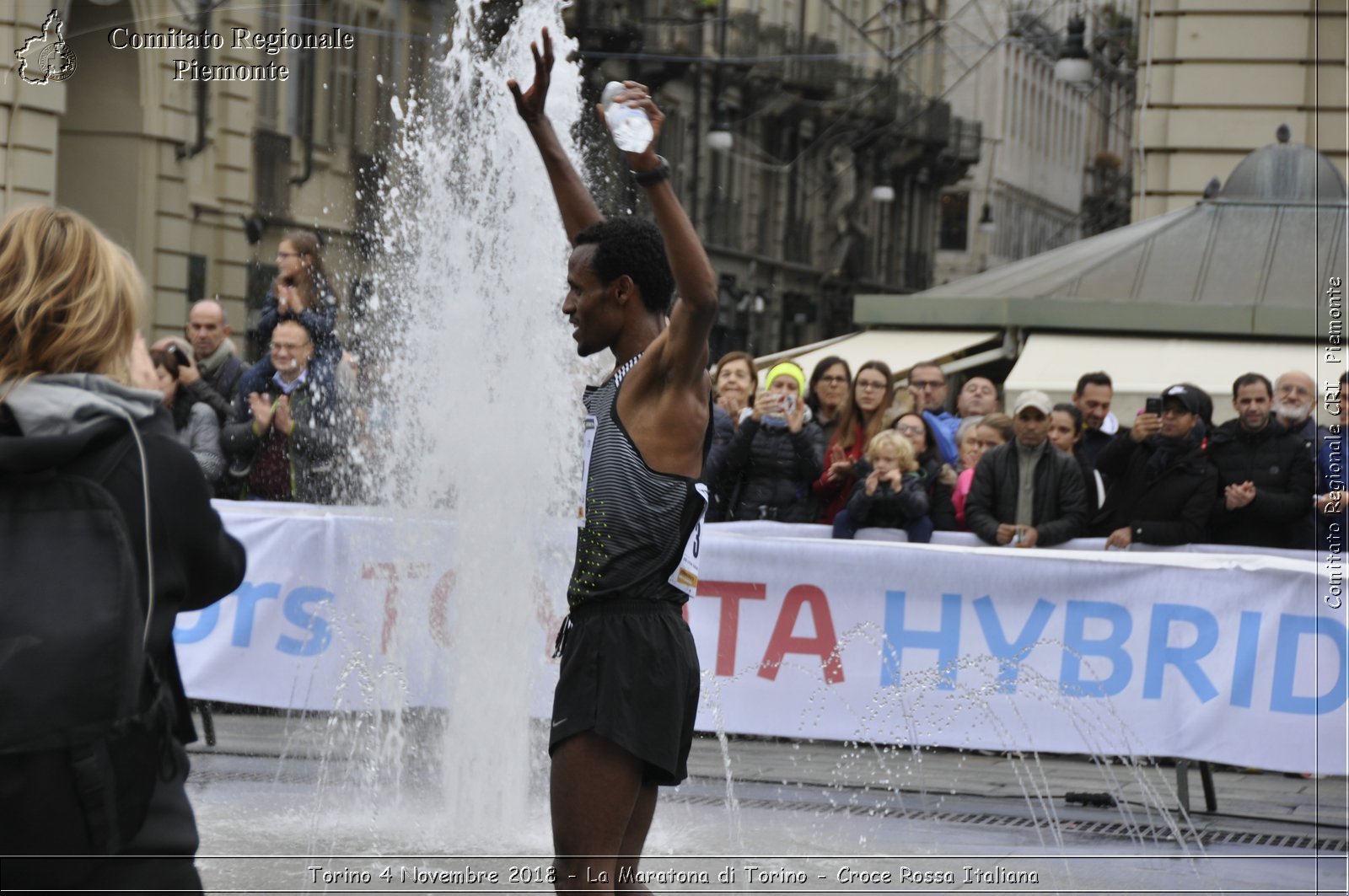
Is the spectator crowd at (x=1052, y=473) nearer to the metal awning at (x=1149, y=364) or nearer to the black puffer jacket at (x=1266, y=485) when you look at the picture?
the black puffer jacket at (x=1266, y=485)

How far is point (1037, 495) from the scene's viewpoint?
9.84m

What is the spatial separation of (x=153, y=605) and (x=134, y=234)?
67.7 feet

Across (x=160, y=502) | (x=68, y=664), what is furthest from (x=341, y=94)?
(x=68, y=664)

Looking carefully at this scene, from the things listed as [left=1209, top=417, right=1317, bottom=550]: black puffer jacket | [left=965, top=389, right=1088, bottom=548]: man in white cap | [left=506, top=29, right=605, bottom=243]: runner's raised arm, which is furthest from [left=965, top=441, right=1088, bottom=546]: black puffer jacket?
[left=506, top=29, right=605, bottom=243]: runner's raised arm

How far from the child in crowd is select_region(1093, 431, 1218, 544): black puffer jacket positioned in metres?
1.01

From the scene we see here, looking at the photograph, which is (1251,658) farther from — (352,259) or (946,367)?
(352,259)

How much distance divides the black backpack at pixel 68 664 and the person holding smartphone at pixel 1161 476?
23.7 ft

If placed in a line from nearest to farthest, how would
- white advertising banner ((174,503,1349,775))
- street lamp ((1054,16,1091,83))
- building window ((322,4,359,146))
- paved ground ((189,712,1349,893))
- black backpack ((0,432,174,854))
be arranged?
black backpack ((0,432,174,854))
paved ground ((189,712,1349,893))
white advertising banner ((174,503,1349,775))
street lamp ((1054,16,1091,83))
building window ((322,4,359,146))

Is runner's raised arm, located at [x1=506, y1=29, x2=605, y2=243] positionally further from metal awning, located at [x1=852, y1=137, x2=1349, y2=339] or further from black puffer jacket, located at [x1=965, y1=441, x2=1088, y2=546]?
metal awning, located at [x1=852, y1=137, x2=1349, y2=339]

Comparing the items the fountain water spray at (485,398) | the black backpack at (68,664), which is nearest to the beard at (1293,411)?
the fountain water spray at (485,398)

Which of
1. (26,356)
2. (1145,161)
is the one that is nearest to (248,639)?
(26,356)

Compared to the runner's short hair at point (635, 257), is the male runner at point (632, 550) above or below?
below

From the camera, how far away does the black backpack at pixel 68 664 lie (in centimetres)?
279

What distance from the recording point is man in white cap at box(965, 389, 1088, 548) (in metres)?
9.78
